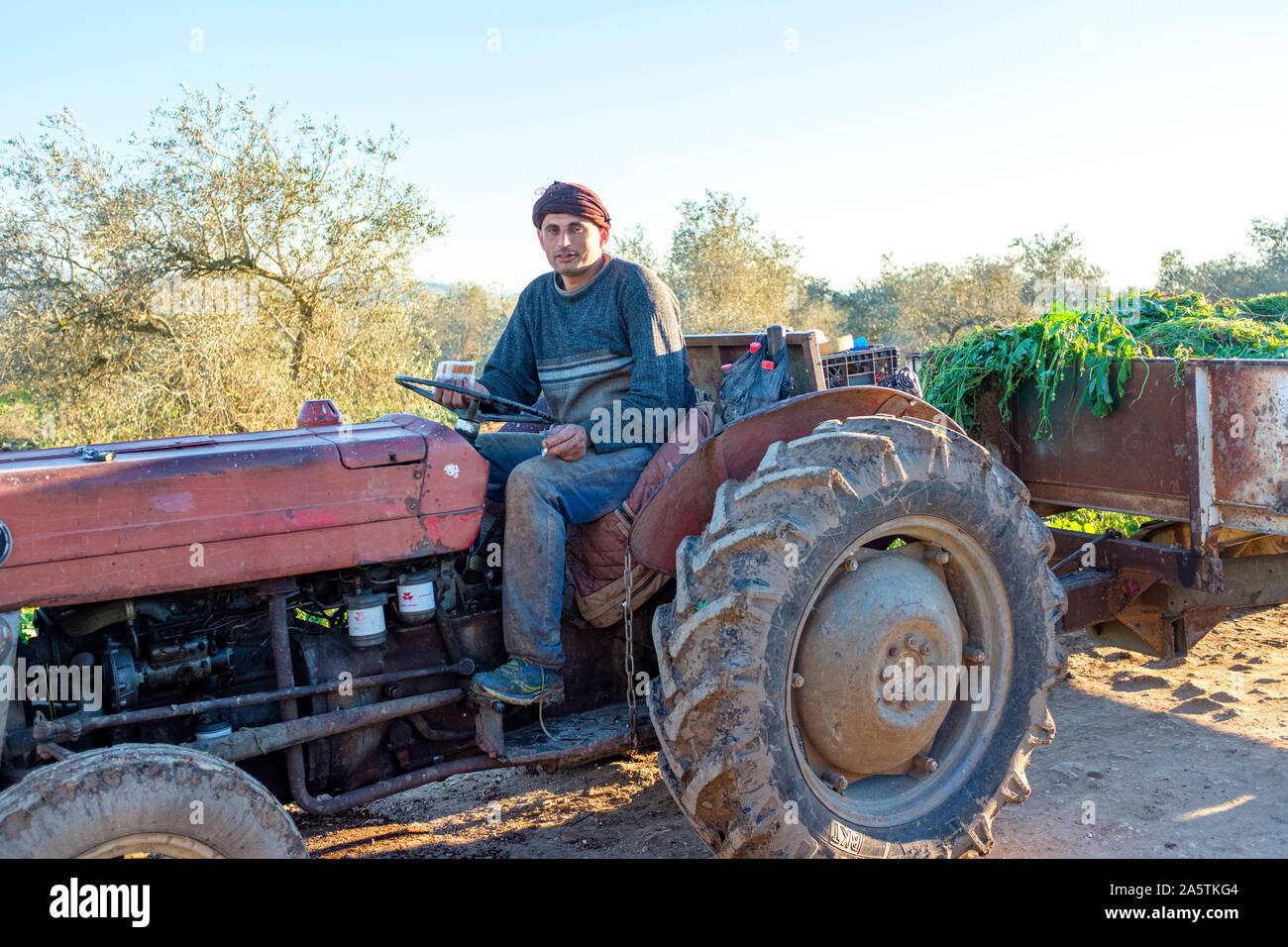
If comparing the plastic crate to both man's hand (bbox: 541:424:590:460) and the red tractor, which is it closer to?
the red tractor

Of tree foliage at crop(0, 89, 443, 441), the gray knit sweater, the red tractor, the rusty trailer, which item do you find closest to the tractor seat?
the red tractor

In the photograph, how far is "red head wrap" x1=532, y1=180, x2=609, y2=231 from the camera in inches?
137

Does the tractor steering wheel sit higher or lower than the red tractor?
higher

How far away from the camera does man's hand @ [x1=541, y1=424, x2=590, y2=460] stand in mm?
3172

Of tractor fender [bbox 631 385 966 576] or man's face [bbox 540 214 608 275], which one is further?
man's face [bbox 540 214 608 275]

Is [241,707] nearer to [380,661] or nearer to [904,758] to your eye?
[380,661]

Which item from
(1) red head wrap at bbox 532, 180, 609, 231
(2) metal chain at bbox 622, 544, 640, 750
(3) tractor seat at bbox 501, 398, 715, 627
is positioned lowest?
(2) metal chain at bbox 622, 544, 640, 750

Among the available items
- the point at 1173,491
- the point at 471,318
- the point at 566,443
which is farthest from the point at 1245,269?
the point at 471,318

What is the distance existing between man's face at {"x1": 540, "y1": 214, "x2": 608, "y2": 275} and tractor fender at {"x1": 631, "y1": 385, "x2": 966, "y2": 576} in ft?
3.00

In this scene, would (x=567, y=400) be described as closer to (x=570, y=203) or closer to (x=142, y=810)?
(x=570, y=203)

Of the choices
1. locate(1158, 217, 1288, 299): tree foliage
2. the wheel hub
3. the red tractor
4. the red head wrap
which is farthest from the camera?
locate(1158, 217, 1288, 299): tree foliage

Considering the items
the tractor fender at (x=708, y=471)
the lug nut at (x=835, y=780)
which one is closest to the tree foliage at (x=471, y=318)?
the tractor fender at (x=708, y=471)

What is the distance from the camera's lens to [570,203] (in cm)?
347

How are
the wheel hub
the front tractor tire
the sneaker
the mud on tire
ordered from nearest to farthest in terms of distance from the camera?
the mud on tire < the front tractor tire < the wheel hub < the sneaker
